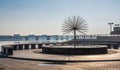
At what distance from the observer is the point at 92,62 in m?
17.5

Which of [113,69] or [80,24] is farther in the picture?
[80,24]

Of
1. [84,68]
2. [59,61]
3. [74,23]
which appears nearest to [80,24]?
[74,23]

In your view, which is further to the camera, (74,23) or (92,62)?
(74,23)

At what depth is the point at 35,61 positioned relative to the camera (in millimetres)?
18328

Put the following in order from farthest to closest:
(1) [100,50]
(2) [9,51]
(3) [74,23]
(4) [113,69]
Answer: (3) [74,23], (1) [100,50], (2) [9,51], (4) [113,69]

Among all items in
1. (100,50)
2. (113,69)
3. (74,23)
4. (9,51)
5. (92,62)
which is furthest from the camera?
(74,23)

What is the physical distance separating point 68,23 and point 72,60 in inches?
432

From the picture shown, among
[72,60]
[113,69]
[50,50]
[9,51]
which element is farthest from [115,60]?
[9,51]

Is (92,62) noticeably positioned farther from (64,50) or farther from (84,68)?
(64,50)

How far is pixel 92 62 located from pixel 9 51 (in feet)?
30.1

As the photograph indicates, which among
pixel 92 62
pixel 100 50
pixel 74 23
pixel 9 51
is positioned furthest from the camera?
pixel 74 23

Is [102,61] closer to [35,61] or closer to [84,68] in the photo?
[84,68]

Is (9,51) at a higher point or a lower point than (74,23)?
lower

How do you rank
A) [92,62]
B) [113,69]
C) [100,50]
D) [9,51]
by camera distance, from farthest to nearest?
[100,50] → [9,51] → [92,62] → [113,69]
